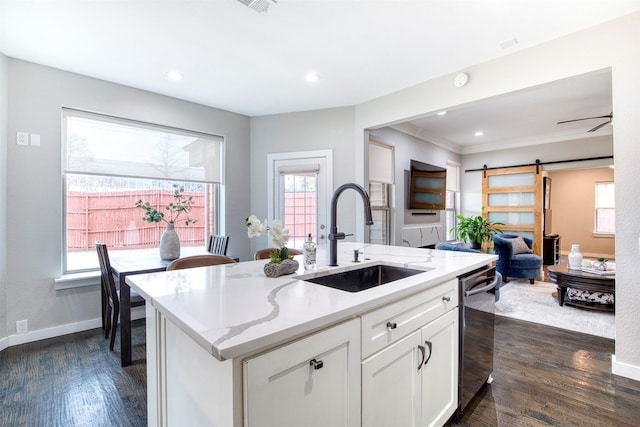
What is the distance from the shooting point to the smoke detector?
6.67 feet

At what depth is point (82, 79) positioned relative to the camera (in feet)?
10.3

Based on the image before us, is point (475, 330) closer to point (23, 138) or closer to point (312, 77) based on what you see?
point (312, 77)

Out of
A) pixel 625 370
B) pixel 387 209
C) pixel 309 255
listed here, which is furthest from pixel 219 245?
pixel 625 370

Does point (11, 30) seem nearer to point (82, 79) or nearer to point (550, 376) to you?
point (82, 79)

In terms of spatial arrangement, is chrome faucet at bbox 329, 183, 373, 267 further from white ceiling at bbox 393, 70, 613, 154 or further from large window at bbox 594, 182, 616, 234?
large window at bbox 594, 182, 616, 234

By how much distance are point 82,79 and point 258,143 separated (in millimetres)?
2101

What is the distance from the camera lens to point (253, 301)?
1.08 meters

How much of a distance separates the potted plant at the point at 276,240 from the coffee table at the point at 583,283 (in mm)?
3973

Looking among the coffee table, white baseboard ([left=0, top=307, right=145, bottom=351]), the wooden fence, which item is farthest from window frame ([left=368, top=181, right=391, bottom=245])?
white baseboard ([left=0, top=307, right=145, bottom=351])

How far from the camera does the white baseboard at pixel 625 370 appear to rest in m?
2.19

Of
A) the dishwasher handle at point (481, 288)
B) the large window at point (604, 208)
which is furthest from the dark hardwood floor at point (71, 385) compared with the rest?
the large window at point (604, 208)

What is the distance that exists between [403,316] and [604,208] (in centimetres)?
951

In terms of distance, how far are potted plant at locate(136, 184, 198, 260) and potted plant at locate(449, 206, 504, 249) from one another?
17.3 feet

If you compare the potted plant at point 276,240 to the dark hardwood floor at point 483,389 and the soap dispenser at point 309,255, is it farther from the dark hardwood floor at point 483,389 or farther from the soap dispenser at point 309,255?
the dark hardwood floor at point 483,389
